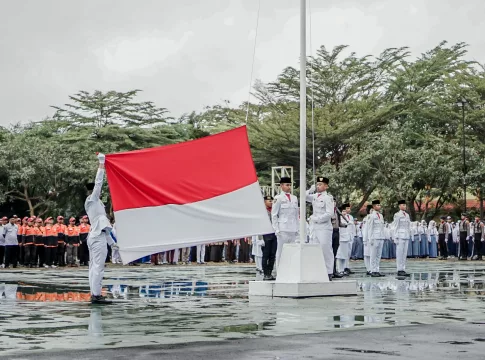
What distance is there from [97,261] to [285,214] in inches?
197

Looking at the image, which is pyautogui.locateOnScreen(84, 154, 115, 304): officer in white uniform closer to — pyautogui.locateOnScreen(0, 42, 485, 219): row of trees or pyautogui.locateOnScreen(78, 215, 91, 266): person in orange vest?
pyautogui.locateOnScreen(78, 215, 91, 266): person in orange vest

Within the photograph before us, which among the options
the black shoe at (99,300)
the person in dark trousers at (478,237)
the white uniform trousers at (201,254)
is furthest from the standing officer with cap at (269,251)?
the person in dark trousers at (478,237)

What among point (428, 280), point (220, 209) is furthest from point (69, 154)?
point (220, 209)

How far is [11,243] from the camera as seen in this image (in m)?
30.5

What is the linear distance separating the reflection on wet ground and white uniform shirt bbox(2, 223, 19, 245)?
1228cm

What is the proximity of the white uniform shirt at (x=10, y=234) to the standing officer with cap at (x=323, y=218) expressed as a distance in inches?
603

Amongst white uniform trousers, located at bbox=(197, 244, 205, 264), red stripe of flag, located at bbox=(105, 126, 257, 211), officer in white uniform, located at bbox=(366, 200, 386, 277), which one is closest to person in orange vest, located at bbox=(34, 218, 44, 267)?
white uniform trousers, located at bbox=(197, 244, 205, 264)

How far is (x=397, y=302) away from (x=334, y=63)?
153 ft

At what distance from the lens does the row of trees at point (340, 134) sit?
50844 mm

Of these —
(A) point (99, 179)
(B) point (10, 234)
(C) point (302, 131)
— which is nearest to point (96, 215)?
(A) point (99, 179)

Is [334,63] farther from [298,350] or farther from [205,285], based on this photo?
[298,350]

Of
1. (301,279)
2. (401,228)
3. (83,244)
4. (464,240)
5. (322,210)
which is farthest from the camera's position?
(464,240)

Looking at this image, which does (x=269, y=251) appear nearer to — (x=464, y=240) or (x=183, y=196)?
(x=183, y=196)

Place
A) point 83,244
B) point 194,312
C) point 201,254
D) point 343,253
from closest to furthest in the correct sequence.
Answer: point 194,312
point 343,253
point 83,244
point 201,254
